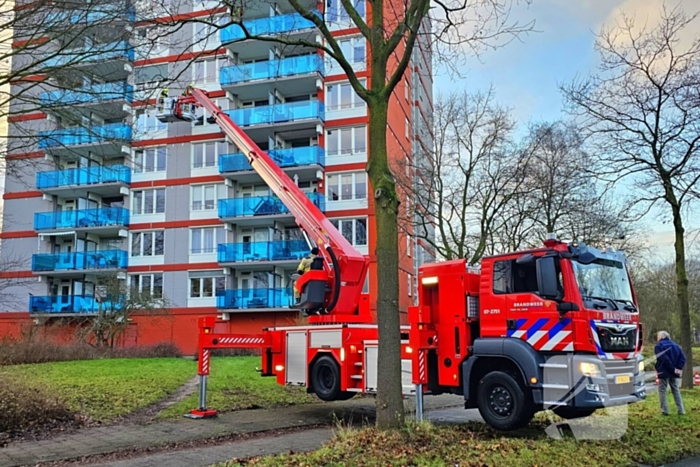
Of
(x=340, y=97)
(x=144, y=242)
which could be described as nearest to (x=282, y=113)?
Answer: (x=340, y=97)

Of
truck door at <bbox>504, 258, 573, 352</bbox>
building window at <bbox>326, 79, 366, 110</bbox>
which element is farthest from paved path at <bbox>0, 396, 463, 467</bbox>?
building window at <bbox>326, 79, 366, 110</bbox>

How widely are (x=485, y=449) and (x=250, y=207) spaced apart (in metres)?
Result: 28.3

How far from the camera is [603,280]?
32.7 ft

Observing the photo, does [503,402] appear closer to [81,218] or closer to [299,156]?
[299,156]

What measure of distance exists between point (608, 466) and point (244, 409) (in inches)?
312

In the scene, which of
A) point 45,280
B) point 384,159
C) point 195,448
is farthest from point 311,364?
point 45,280

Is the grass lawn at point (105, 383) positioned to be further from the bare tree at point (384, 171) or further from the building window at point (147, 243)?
the building window at point (147, 243)

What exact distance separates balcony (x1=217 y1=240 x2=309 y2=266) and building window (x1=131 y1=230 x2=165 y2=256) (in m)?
4.68

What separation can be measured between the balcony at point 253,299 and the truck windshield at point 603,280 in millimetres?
24788

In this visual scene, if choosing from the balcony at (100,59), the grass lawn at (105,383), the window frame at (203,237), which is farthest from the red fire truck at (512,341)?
the window frame at (203,237)

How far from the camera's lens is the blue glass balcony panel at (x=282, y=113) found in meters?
34.4

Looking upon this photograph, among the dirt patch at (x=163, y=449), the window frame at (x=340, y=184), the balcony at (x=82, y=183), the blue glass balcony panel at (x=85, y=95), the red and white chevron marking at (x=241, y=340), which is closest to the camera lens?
the dirt patch at (x=163, y=449)

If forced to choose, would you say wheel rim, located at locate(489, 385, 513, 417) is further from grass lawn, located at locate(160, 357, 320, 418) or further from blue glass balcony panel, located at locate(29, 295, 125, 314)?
blue glass balcony panel, located at locate(29, 295, 125, 314)

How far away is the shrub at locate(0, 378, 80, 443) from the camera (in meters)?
10.6
